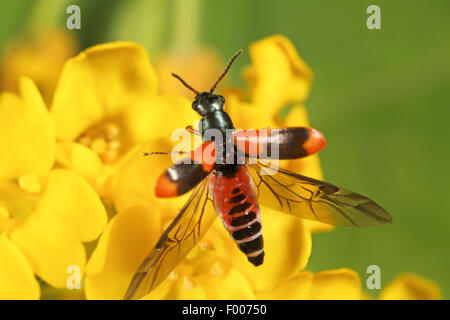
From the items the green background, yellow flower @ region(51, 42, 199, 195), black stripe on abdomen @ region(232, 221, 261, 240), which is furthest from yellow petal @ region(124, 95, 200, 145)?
the green background

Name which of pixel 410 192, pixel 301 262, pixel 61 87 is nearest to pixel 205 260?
pixel 301 262

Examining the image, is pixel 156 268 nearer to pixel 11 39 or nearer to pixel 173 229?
pixel 173 229

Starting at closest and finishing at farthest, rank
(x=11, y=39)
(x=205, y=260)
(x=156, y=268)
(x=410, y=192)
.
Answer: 1. (x=156, y=268)
2. (x=205, y=260)
3. (x=11, y=39)
4. (x=410, y=192)

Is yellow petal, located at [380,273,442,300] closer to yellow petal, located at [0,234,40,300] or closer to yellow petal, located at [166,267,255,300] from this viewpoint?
yellow petal, located at [166,267,255,300]

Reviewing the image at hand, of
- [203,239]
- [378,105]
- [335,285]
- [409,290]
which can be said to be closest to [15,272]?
[203,239]

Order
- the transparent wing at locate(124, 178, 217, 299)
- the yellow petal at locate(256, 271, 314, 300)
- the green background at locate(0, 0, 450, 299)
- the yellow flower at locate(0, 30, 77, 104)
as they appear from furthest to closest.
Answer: the green background at locate(0, 0, 450, 299) → the yellow flower at locate(0, 30, 77, 104) → the yellow petal at locate(256, 271, 314, 300) → the transparent wing at locate(124, 178, 217, 299)

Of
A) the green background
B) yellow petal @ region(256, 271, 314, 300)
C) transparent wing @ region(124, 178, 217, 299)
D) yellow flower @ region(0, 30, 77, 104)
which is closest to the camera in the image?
transparent wing @ region(124, 178, 217, 299)
